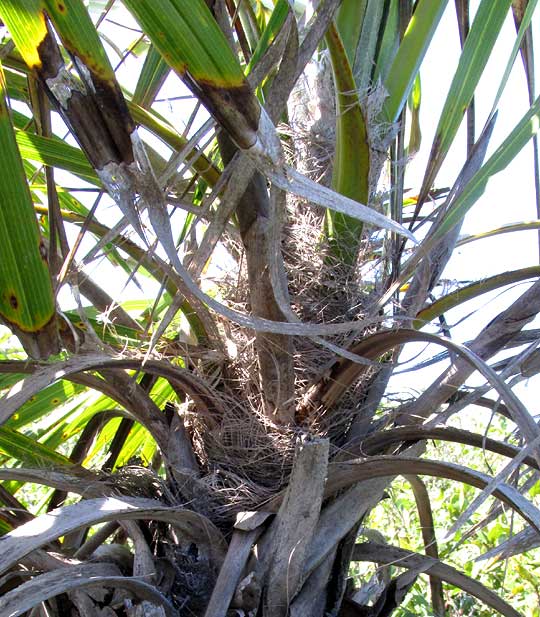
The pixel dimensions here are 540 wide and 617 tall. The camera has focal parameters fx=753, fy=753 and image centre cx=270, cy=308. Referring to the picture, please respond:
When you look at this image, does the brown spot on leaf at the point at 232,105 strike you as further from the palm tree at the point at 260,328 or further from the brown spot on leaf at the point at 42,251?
the brown spot on leaf at the point at 42,251

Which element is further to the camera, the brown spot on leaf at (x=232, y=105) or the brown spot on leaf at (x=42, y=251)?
the brown spot on leaf at (x=42, y=251)

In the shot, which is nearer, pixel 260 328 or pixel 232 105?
pixel 232 105

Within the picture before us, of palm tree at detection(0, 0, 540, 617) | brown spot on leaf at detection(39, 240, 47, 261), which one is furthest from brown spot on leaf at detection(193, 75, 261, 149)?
brown spot on leaf at detection(39, 240, 47, 261)

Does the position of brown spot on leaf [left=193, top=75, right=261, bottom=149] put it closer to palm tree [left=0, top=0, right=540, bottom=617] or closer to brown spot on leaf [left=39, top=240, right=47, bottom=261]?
palm tree [left=0, top=0, right=540, bottom=617]

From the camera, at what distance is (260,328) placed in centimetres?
63

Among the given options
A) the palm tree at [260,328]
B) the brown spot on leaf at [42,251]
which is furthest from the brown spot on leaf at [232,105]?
the brown spot on leaf at [42,251]

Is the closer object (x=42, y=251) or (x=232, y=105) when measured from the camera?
(x=232, y=105)

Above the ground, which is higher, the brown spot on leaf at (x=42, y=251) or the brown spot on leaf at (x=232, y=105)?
the brown spot on leaf at (x=232, y=105)

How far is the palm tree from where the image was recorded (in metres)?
0.61

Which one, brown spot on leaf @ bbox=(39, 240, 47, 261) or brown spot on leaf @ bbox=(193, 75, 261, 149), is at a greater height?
brown spot on leaf @ bbox=(193, 75, 261, 149)

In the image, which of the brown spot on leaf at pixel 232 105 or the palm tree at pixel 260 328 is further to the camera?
the palm tree at pixel 260 328

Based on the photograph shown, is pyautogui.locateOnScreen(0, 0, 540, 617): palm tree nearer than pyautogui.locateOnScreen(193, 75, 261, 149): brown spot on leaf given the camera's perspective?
No

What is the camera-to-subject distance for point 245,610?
0.81m

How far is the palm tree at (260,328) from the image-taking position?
609mm
